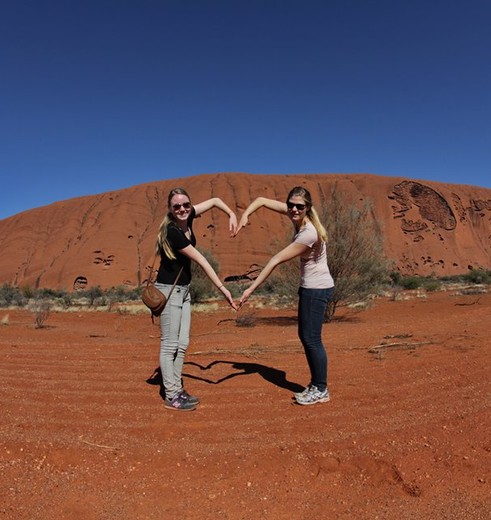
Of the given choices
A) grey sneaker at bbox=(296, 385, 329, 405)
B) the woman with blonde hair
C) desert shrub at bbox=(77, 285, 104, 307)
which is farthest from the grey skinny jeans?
desert shrub at bbox=(77, 285, 104, 307)

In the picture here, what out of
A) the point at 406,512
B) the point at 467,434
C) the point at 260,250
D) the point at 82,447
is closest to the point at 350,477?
the point at 406,512

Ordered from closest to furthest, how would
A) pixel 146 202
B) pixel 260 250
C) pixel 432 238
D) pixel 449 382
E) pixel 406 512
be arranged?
pixel 406 512, pixel 449 382, pixel 260 250, pixel 432 238, pixel 146 202

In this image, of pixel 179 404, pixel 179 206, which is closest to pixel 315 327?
pixel 179 404

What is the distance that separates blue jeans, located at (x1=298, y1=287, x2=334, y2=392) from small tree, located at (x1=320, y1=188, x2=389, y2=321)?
935cm

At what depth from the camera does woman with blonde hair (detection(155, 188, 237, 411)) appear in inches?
166

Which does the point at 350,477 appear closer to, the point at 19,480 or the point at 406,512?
the point at 406,512

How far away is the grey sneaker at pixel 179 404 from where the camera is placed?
4.17 m

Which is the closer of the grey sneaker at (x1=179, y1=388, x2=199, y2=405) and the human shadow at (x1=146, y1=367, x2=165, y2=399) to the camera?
the grey sneaker at (x1=179, y1=388, x2=199, y2=405)

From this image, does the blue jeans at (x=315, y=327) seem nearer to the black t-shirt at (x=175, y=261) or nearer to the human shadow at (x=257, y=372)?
the human shadow at (x=257, y=372)

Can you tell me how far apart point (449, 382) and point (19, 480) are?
397cm

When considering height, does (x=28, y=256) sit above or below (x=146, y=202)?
below

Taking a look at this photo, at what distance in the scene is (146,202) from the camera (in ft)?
225

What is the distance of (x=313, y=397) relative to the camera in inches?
168

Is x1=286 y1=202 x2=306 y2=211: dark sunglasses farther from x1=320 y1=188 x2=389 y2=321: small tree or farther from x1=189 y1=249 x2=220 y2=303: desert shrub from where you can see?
x1=189 y1=249 x2=220 y2=303: desert shrub
